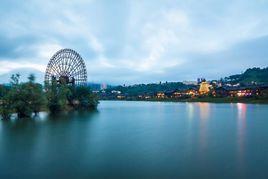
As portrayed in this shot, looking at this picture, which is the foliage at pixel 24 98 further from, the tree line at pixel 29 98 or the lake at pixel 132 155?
the lake at pixel 132 155

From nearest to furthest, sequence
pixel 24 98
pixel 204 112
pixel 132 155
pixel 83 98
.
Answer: pixel 132 155 < pixel 24 98 < pixel 204 112 < pixel 83 98

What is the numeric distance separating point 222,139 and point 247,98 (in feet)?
415

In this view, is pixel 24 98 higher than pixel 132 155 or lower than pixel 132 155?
higher

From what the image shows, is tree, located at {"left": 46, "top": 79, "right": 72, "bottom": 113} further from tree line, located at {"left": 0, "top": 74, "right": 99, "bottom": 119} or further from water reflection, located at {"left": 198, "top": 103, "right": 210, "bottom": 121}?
water reflection, located at {"left": 198, "top": 103, "right": 210, "bottom": 121}

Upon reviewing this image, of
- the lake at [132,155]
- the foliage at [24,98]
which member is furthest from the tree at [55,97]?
the lake at [132,155]

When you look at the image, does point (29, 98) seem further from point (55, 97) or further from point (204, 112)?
point (204, 112)

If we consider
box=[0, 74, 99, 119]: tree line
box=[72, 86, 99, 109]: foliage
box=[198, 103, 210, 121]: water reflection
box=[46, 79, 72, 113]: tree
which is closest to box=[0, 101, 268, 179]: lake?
box=[0, 74, 99, 119]: tree line

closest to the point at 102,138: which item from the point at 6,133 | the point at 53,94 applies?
the point at 6,133

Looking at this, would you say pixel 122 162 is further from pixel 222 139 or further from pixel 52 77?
pixel 52 77

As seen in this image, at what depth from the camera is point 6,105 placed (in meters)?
51.2

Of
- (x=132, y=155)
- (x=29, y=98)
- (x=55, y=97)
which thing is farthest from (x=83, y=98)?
(x=132, y=155)

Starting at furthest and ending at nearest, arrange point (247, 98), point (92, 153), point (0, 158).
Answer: point (247, 98)
point (92, 153)
point (0, 158)

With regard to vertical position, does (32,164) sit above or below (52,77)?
below

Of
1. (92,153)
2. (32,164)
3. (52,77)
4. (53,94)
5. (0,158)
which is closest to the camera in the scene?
(32,164)
